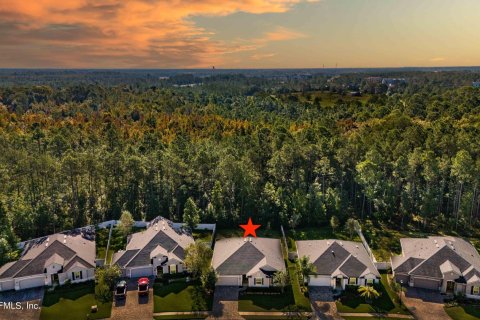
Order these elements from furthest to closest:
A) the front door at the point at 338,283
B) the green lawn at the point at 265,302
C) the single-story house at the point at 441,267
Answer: the front door at the point at 338,283 < the single-story house at the point at 441,267 < the green lawn at the point at 265,302


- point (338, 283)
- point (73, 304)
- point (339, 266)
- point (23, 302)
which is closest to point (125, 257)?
point (73, 304)

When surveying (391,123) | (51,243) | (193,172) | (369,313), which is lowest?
(369,313)

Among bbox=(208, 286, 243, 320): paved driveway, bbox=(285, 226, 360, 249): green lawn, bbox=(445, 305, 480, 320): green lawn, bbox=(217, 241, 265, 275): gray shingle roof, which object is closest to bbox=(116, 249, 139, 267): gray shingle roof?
bbox=(217, 241, 265, 275): gray shingle roof

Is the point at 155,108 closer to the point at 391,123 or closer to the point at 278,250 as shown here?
the point at 391,123

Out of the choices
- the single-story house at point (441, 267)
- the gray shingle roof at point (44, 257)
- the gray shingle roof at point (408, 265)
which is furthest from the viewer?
the gray shingle roof at point (408, 265)

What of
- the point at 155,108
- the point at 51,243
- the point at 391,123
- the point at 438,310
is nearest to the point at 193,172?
the point at 51,243

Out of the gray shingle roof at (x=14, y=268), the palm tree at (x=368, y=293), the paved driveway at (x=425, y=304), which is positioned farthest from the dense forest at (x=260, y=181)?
the paved driveway at (x=425, y=304)

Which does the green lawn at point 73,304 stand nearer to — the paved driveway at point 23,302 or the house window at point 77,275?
the paved driveway at point 23,302
